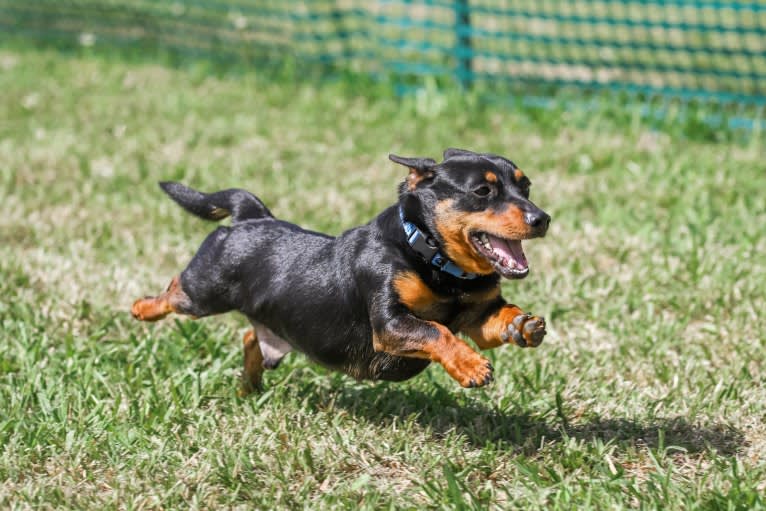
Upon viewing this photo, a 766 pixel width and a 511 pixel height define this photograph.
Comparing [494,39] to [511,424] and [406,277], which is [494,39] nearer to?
[511,424]

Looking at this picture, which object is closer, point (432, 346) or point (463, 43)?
point (432, 346)

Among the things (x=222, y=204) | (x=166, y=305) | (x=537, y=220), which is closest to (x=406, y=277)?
(x=537, y=220)

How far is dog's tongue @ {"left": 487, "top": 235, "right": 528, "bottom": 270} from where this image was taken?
11.3 ft

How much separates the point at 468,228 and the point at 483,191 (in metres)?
0.14

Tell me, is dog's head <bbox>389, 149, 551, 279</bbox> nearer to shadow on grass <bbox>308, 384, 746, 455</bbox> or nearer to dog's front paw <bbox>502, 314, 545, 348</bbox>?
dog's front paw <bbox>502, 314, 545, 348</bbox>

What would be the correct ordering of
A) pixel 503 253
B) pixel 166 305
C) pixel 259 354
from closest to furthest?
pixel 503 253 < pixel 259 354 < pixel 166 305

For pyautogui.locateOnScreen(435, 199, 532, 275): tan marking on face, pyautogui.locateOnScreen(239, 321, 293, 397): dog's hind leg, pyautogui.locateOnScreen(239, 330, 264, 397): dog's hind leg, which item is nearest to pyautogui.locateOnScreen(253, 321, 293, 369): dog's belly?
pyautogui.locateOnScreen(239, 321, 293, 397): dog's hind leg

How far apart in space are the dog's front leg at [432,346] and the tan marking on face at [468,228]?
23cm

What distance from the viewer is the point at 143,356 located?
14.9ft

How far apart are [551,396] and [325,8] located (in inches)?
237

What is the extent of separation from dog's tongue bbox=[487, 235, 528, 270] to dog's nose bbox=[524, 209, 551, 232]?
13 cm

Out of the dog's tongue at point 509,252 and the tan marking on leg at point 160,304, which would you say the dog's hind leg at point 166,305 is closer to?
the tan marking on leg at point 160,304

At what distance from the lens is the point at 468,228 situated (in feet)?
11.5

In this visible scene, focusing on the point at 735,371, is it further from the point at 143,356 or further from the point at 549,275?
the point at 143,356
